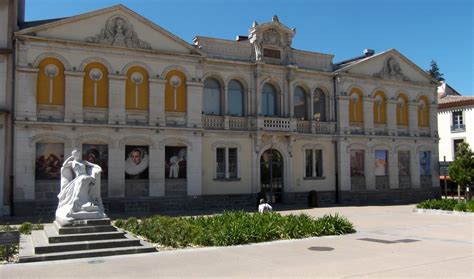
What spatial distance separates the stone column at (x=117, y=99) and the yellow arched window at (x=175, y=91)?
267 cm

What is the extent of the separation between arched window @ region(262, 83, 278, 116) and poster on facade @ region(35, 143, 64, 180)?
1358 centimetres

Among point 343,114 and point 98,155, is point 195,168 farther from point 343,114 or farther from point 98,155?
point 343,114

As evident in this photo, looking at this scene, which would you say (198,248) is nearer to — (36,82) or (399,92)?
(36,82)

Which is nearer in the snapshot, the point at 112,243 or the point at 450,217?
the point at 112,243

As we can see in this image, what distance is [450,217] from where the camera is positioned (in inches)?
925

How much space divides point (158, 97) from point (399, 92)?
20.2 meters

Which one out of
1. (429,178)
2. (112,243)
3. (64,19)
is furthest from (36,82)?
(429,178)

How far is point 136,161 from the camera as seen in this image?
27.3 metres

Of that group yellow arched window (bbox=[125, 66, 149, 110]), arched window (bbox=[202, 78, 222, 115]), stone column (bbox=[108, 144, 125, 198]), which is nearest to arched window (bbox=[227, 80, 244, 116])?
arched window (bbox=[202, 78, 222, 115])

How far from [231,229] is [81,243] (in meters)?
4.59

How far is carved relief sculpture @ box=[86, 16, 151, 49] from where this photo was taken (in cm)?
2684

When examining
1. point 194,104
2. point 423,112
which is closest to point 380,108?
point 423,112

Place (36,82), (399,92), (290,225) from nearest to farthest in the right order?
1. (290,225)
2. (36,82)
3. (399,92)

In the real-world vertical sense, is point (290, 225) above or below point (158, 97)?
below
